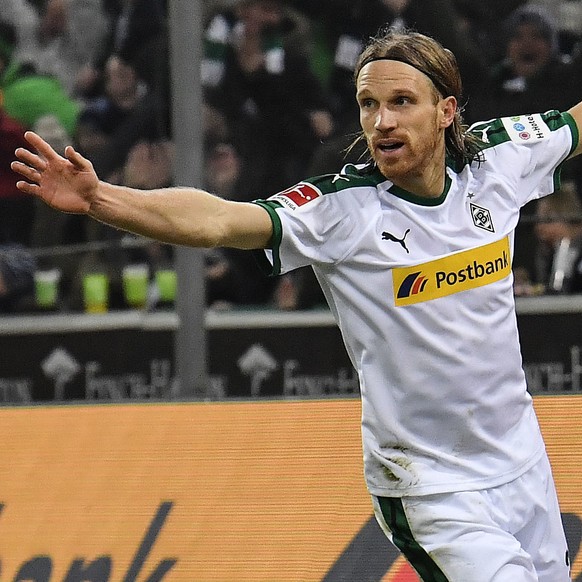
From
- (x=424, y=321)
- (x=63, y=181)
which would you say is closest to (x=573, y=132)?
(x=424, y=321)

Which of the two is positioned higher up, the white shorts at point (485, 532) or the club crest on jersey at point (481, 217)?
the club crest on jersey at point (481, 217)

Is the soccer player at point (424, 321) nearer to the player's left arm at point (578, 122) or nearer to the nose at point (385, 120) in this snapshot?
the nose at point (385, 120)

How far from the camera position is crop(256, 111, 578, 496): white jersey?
3.57 meters

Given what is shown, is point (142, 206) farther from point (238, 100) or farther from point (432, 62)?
point (238, 100)

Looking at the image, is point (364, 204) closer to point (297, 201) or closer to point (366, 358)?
point (297, 201)

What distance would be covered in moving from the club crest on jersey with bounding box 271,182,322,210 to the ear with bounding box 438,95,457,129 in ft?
1.35

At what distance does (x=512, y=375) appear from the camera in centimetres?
370

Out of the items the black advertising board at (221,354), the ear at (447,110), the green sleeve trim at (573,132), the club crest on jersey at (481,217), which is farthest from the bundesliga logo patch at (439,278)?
the black advertising board at (221,354)

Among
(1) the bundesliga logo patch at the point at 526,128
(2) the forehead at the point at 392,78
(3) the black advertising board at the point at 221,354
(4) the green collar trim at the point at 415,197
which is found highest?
(2) the forehead at the point at 392,78

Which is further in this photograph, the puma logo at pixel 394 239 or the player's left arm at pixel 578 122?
the player's left arm at pixel 578 122

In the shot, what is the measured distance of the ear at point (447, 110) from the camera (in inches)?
146

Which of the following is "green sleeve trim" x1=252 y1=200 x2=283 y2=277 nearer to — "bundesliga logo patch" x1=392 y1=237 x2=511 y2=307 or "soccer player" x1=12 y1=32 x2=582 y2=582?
"soccer player" x1=12 y1=32 x2=582 y2=582

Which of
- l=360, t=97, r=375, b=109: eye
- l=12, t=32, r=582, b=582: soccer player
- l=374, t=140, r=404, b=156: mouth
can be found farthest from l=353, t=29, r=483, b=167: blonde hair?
l=374, t=140, r=404, b=156: mouth

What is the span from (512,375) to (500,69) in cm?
281
